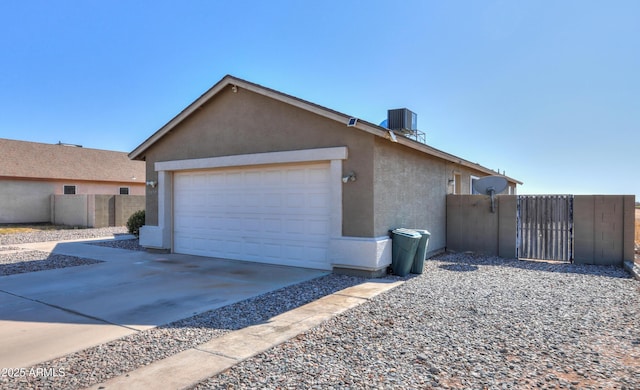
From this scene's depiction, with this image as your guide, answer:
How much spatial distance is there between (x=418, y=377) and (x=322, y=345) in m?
1.19

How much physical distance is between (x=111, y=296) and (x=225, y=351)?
3.54 m

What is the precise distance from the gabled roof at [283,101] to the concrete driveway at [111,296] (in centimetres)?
343

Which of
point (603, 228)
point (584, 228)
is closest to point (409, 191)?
point (584, 228)

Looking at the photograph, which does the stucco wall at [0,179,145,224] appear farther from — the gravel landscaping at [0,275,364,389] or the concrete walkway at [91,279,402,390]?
the concrete walkway at [91,279,402,390]

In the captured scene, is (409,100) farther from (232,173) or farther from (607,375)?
(607,375)

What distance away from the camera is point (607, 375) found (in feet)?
11.8

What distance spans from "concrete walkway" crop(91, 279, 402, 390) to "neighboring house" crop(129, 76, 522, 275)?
2643 mm

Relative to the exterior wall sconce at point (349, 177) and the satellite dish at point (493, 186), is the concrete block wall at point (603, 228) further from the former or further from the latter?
the exterior wall sconce at point (349, 177)

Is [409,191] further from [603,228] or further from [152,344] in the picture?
[152,344]

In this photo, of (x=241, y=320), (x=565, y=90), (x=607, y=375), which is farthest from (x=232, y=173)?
(x=565, y=90)

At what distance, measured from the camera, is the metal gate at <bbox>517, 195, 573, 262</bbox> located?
33.5 ft

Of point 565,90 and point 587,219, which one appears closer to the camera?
point 587,219

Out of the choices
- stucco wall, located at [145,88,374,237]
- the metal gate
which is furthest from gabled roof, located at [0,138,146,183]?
the metal gate

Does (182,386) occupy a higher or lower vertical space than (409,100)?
lower
